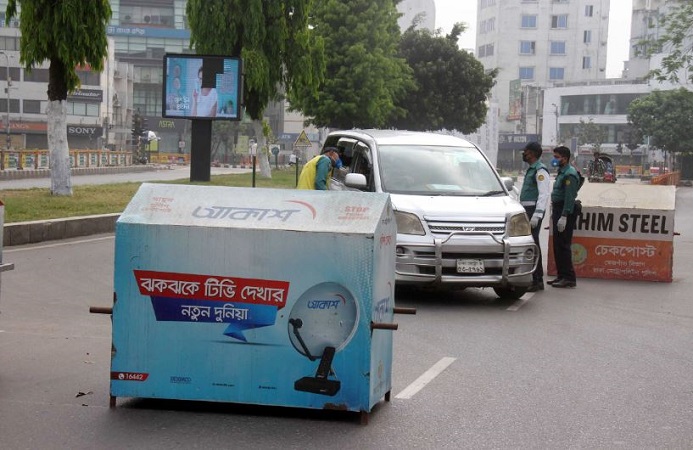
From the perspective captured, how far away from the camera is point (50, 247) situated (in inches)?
700

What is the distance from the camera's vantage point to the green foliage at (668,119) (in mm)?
90750

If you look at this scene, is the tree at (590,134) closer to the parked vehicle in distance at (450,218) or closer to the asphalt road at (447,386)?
the parked vehicle in distance at (450,218)

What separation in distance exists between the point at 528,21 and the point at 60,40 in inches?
4399

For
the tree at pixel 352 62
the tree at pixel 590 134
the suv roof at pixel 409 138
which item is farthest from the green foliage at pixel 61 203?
the tree at pixel 590 134

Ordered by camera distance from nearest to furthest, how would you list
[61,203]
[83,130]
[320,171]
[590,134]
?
[320,171], [61,203], [83,130], [590,134]

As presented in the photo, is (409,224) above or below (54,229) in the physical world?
above

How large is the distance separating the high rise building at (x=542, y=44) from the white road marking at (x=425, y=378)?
120681 mm

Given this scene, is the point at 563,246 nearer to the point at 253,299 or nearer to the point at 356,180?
the point at 356,180

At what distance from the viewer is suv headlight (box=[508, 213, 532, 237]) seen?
1249 cm

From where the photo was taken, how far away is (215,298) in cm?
660

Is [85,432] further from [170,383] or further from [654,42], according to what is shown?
[654,42]

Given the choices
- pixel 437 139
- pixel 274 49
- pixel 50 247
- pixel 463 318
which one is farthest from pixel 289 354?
pixel 274 49

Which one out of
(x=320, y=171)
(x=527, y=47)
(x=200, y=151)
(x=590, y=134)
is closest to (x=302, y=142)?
(x=200, y=151)

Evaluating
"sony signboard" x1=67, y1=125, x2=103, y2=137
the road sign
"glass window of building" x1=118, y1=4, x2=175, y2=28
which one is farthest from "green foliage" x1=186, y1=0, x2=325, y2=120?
"glass window of building" x1=118, y1=4, x2=175, y2=28
